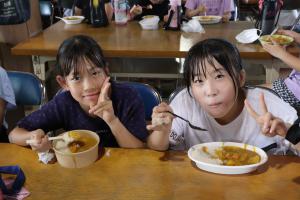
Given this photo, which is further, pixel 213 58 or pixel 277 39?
pixel 277 39

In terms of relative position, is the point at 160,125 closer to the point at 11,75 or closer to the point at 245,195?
the point at 245,195

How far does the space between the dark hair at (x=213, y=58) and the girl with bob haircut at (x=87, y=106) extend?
304mm

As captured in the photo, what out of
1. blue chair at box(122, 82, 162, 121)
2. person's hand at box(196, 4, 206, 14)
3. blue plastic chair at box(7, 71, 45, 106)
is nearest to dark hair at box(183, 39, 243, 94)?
blue chair at box(122, 82, 162, 121)

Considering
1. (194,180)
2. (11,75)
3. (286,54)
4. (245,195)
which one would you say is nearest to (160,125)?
(194,180)

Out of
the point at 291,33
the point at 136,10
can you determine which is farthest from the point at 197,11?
the point at 291,33

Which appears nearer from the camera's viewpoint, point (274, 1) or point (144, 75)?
point (274, 1)

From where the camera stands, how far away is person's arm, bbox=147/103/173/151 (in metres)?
1.15

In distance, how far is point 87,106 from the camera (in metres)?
1.42

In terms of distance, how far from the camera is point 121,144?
135 centimetres

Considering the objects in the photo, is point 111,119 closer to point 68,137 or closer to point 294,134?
point 68,137

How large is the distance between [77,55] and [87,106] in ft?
0.73

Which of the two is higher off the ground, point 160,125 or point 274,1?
point 274,1

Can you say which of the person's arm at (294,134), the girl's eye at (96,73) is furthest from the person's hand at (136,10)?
the person's arm at (294,134)

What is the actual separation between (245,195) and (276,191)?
0.09 meters
